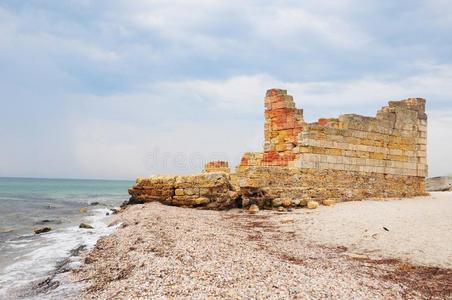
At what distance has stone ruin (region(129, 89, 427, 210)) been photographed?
47.9 feet

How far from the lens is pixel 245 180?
14523 millimetres

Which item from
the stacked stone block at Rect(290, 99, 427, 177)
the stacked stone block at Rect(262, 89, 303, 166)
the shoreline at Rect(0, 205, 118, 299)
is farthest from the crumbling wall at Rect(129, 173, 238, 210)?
the shoreline at Rect(0, 205, 118, 299)

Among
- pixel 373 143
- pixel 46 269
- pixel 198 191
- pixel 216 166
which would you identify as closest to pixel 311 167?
pixel 373 143

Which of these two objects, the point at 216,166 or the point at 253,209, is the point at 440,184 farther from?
the point at 253,209

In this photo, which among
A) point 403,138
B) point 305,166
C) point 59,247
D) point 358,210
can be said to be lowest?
point 59,247

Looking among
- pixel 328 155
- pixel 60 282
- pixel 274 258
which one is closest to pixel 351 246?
pixel 274 258

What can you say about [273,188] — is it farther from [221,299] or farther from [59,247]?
[221,299]

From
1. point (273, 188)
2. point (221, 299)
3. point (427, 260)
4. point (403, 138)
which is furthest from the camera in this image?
point (403, 138)

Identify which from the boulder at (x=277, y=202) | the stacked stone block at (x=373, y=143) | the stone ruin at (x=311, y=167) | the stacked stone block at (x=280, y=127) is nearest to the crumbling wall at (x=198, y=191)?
the stone ruin at (x=311, y=167)

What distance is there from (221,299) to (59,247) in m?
7.12

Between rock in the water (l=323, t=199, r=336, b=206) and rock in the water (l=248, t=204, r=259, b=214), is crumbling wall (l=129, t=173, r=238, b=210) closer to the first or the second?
rock in the water (l=248, t=204, r=259, b=214)

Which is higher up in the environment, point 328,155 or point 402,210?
point 328,155

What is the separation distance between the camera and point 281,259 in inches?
260

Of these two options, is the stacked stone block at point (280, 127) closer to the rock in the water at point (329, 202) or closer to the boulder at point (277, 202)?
the boulder at point (277, 202)
